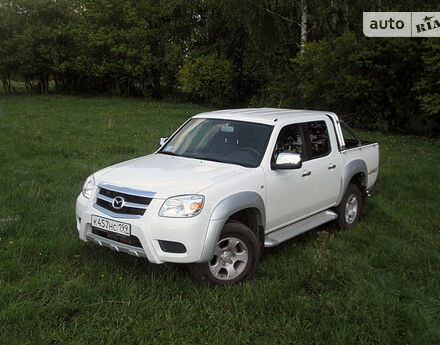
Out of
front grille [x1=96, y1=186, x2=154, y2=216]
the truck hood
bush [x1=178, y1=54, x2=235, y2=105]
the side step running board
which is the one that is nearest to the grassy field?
the side step running board

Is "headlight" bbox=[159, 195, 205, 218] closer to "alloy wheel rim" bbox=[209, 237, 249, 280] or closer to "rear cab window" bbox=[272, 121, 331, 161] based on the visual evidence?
"alloy wheel rim" bbox=[209, 237, 249, 280]

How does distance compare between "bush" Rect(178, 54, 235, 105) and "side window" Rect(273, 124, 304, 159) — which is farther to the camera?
"bush" Rect(178, 54, 235, 105)

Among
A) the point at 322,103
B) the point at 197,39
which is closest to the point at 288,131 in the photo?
the point at 322,103

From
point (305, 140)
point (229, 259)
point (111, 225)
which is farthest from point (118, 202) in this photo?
point (305, 140)

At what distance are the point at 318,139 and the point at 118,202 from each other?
2.87 meters

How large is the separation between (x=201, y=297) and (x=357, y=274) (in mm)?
1728

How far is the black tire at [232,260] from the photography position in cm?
411

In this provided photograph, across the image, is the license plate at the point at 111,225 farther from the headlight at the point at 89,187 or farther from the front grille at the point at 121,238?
the headlight at the point at 89,187

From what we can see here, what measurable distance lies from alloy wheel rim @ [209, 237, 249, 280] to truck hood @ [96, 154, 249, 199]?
0.63 meters

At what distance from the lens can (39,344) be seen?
3201 mm

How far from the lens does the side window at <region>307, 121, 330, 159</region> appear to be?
18.2 ft

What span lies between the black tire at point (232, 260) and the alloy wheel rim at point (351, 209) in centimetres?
234

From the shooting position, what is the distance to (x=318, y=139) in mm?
5711

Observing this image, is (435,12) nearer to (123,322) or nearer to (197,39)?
(123,322)
